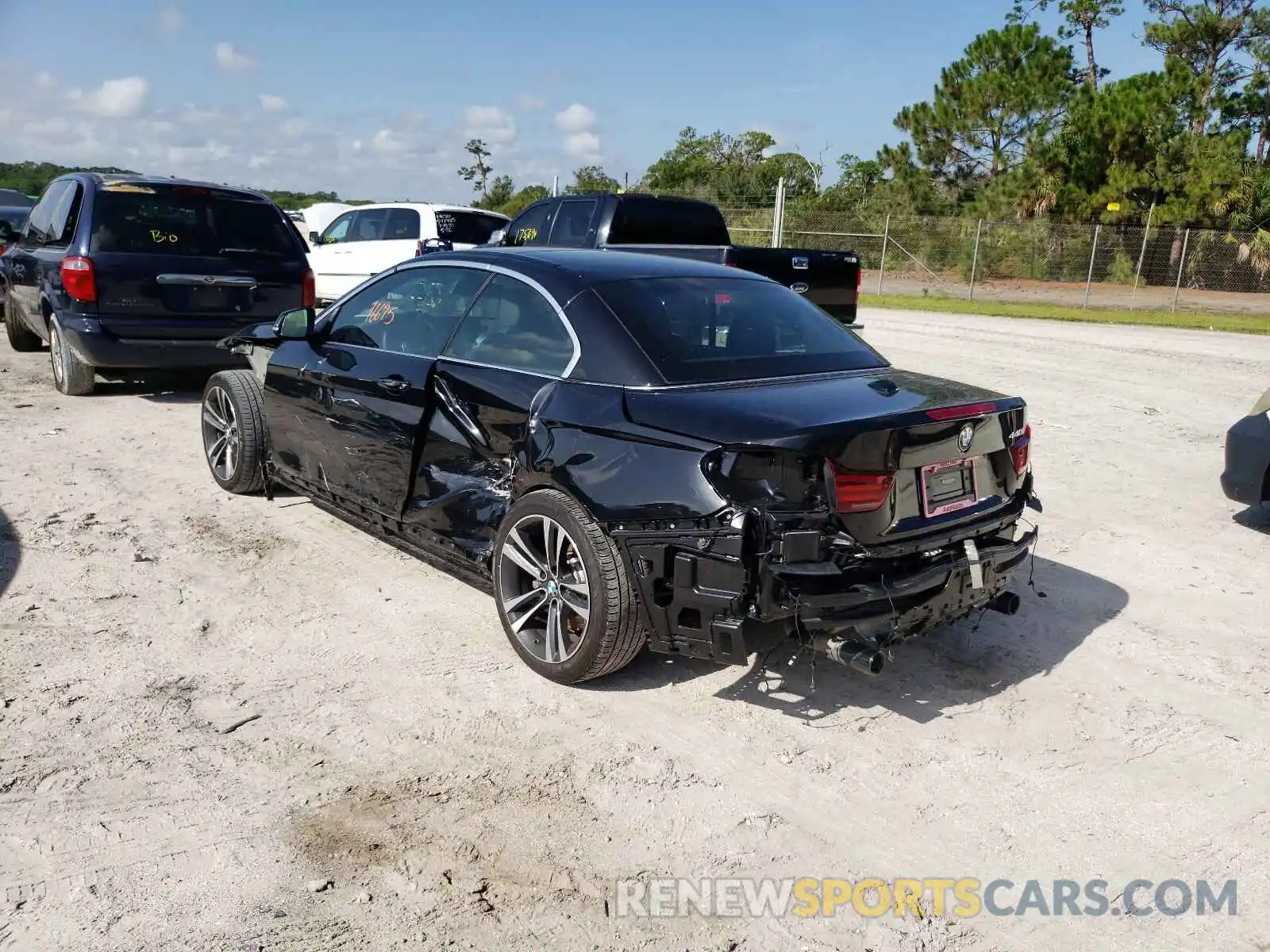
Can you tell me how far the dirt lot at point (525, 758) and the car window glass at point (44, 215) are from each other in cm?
486

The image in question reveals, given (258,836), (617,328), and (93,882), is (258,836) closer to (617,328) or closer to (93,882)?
(93,882)

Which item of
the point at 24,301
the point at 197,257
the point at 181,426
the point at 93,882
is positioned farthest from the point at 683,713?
the point at 24,301

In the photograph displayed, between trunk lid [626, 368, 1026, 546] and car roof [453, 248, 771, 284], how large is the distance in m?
0.83

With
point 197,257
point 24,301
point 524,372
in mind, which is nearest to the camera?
point 524,372

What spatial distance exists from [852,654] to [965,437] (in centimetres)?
93

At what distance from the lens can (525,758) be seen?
11.4 feet

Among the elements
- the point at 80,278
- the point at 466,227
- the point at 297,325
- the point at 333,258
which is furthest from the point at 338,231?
the point at 297,325

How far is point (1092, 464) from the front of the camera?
7.75 metres

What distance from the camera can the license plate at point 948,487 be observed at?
3.65 metres

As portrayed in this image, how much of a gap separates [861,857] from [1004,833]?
1.56ft

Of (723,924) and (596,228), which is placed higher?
(596,228)

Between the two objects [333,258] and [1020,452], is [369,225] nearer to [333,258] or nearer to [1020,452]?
[333,258]

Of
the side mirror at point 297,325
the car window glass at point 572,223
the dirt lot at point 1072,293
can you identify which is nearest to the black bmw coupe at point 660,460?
the side mirror at point 297,325

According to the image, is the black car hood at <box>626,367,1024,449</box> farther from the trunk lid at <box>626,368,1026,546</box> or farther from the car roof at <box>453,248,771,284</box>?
the car roof at <box>453,248,771,284</box>
